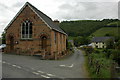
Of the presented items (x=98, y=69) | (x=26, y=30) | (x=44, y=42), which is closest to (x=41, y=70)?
(x=98, y=69)

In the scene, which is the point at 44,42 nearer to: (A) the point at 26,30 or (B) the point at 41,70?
(A) the point at 26,30

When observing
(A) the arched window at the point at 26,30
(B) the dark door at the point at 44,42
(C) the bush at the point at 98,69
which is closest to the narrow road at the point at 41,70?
(C) the bush at the point at 98,69

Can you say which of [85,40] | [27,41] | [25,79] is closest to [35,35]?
[27,41]

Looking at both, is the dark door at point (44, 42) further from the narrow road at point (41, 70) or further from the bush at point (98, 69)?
the bush at point (98, 69)

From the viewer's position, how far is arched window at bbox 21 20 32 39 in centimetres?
2278

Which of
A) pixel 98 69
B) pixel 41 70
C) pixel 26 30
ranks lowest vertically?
pixel 41 70

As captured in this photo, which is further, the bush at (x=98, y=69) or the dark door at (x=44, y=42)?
the dark door at (x=44, y=42)

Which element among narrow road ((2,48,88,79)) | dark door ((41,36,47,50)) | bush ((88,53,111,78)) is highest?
dark door ((41,36,47,50))

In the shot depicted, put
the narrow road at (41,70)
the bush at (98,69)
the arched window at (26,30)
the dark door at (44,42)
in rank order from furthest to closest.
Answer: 1. the arched window at (26,30)
2. the dark door at (44,42)
3. the narrow road at (41,70)
4. the bush at (98,69)

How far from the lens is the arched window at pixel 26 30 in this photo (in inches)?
897

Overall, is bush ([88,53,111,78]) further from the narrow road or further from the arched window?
the arched window

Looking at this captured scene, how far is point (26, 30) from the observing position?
904 inches

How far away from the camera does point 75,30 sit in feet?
376

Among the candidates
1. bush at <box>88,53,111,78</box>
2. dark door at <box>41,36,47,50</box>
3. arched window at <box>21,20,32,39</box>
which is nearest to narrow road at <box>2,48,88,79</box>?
bush at <box>88,53,111,78</box>
